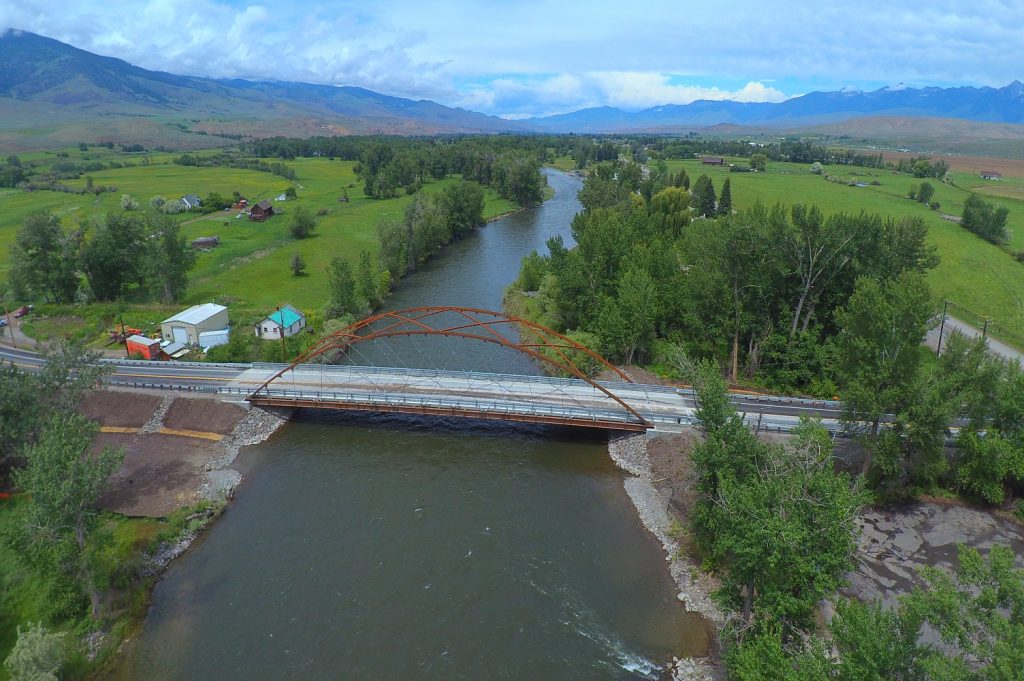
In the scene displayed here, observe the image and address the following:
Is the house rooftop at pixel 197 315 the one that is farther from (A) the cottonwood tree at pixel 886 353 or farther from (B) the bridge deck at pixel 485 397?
(A) the cottonwood tree at pixel 886 353

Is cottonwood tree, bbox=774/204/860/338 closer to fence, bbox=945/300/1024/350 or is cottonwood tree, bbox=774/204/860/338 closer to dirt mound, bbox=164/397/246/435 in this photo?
fence, bbox=945/300/1024/350

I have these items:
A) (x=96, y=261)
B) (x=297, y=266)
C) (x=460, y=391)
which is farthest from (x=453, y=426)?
(x=96, y=261)

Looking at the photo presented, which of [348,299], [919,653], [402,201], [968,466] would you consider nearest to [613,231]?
[348,299]

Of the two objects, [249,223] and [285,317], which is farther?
[249,223]

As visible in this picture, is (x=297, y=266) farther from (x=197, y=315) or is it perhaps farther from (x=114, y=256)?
(x=197, y=315)

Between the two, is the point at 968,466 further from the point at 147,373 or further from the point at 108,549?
the point at 147,373
